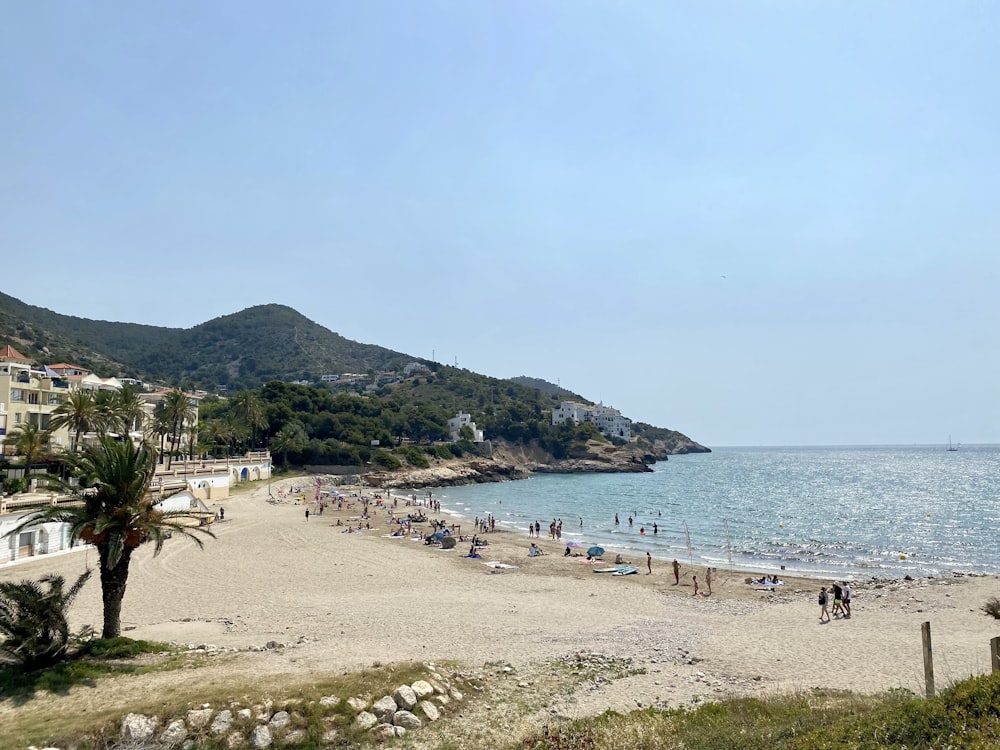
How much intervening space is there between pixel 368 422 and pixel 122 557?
89579 millimetres

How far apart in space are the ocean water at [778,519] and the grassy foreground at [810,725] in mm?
22335

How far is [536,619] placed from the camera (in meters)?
20.2

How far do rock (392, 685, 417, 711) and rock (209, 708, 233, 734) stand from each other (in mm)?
2839

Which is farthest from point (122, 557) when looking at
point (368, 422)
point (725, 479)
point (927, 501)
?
point (725, 479)

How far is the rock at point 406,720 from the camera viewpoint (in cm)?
1099

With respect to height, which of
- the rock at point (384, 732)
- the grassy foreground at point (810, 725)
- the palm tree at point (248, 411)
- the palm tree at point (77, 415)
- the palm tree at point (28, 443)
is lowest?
the rock at point (384, 732)

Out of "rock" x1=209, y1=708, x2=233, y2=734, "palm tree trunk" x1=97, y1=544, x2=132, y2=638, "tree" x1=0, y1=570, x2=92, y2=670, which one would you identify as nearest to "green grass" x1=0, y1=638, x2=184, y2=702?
"tree" x1=0, y1=570, x2=92, y2=670

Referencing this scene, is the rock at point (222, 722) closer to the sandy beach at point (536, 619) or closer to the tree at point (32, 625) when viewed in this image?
the sandy beach at point (536, 619)

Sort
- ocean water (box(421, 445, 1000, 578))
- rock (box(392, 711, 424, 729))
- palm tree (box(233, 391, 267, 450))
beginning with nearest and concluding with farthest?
rock (box(392, 711, 424, 729)), ocean water (box(421, 445, 1000, 578)), palm tree (box(233, 391, 267, 450))

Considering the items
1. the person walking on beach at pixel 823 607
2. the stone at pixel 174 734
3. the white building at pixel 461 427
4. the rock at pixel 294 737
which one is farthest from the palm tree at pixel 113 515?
the white building at pixel 461 427

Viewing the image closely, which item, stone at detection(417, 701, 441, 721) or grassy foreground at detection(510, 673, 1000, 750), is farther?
stone at detection(417, 701, 441, 721)

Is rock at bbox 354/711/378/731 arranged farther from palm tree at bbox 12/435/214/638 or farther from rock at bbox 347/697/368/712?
palm tree at bbox 12/435/214/638

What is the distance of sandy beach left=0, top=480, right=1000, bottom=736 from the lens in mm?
14391

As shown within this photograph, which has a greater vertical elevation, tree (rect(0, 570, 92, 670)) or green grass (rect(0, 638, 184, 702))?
tree (rect(0, 570, 92, 670))
